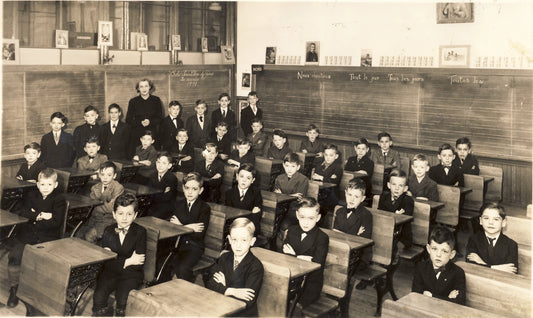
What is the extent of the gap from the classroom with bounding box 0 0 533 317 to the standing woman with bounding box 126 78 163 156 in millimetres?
19

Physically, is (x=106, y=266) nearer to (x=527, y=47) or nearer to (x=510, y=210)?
(x=510, y=210)

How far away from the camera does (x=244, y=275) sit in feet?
10.4

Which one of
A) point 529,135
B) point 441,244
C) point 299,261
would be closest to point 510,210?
point 529,135

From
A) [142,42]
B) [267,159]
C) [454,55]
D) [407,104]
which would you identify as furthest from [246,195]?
[142,42]

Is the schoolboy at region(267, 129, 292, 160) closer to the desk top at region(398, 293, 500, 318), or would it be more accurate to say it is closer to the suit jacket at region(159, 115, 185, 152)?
the suit jacket at region(159, 115, 185, 152)

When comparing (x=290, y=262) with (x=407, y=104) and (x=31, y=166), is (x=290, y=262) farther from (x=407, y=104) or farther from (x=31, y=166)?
(x=407, y=104)

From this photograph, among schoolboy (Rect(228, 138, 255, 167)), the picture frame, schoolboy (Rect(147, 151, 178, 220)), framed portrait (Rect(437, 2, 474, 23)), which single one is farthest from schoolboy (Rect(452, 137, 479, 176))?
the picture frame

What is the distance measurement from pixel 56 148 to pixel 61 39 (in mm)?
1618

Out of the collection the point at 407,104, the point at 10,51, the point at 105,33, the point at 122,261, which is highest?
the point at 105,33

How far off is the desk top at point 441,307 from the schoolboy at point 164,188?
302cm

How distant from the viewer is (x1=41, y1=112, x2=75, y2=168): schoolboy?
641 centimetres

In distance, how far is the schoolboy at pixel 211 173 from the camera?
5.83 metres

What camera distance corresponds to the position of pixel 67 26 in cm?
738

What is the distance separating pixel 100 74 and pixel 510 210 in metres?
5.13
